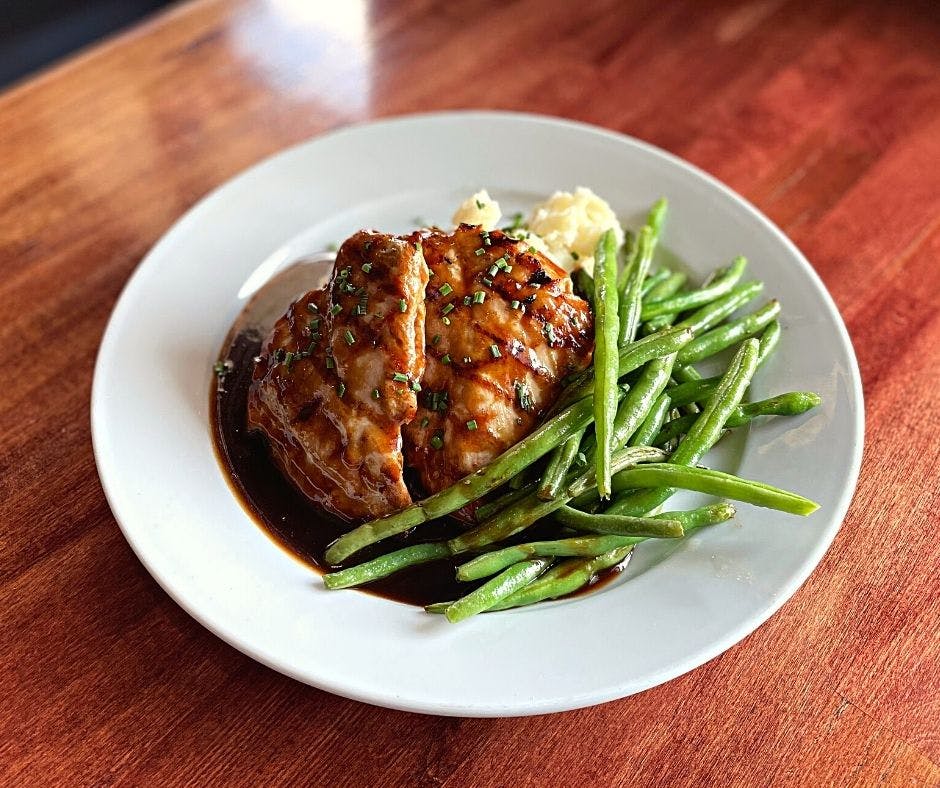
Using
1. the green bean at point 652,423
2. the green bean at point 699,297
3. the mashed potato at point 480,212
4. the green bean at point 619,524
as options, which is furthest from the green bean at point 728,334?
the mashed potato at point 480,212

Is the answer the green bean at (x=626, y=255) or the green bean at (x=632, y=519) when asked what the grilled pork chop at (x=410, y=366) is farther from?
the green bean at (x=626, y=255)

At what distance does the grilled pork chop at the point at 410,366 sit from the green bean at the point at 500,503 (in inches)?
5.5

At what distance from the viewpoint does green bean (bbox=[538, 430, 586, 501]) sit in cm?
287

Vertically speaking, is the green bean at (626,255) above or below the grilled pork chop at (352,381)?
below

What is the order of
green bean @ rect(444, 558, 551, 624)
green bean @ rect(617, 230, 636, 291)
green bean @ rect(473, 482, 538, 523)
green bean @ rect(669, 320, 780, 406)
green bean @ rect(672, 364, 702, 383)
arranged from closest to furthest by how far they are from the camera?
green bean @ rect(444, 558, 551, 624), green bean @ rect(473, 482, 538, 523), green bean @ rect(669, 320, 780, 406), green bean @ rect(672, 364, 702, 383), green bean @ rect(617, 230, 636, 291)

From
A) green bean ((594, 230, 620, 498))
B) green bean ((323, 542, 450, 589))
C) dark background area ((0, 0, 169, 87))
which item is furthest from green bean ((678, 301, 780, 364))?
dark background area ((0, 0, 169, 87))


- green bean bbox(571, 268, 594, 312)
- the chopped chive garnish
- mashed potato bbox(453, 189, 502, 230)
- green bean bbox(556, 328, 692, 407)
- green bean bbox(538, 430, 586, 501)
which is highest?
mashed potato bbox(453, 189, 502, 230)

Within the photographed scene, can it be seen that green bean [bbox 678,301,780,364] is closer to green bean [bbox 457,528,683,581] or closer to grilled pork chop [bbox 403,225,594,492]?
grilled pork chop [bbox 403,225,594,492]

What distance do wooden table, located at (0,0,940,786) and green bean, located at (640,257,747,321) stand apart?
614mm

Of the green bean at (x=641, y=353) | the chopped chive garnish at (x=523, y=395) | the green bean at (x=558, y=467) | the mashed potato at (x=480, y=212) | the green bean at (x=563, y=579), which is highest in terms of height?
the mashed potato at (x=480, y=212)

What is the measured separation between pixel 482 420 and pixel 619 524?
1.73ft

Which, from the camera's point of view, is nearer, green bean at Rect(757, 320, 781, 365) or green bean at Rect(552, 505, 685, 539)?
green bean at Rect(552, 505, 685, 539)

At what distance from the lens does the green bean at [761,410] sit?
10.4 feet

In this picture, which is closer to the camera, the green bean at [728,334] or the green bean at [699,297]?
the green bean at [728,334]
